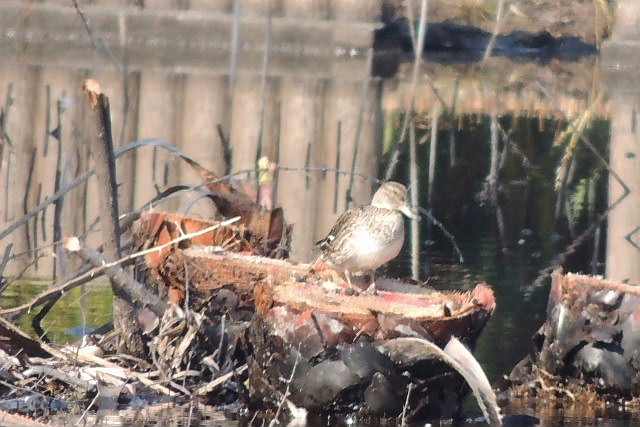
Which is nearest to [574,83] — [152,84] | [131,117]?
[152,84]

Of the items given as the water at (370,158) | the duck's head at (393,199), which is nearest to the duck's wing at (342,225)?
the duck's head at (393,199)

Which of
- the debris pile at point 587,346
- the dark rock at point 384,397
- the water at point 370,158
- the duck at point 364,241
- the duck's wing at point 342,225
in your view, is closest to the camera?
the dark rock at point 384,397

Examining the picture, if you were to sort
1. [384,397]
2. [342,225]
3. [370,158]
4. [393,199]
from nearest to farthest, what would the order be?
[384,397]
[342,225]
[393,199]
[370,158]

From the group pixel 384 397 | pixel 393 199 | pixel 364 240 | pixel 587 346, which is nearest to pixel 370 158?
pixel 393 199

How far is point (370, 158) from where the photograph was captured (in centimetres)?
1298

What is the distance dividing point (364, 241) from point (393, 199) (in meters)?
0.48

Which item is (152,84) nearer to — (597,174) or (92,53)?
(92,53)

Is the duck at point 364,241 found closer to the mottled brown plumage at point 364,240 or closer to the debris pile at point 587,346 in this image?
the mottled brown plumage at point 364,240

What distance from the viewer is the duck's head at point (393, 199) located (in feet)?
21.4

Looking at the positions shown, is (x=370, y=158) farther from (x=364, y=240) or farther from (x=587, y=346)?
(x=587, y=346)

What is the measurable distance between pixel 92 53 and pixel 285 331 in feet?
58.7

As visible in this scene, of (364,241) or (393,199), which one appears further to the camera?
(393,199)

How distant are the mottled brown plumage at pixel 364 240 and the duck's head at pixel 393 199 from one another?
0.63 ft

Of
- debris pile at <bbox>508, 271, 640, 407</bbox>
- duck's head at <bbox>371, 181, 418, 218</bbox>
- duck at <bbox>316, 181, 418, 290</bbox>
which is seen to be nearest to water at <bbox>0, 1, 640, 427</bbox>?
debris pile at <bbox>508, 271, 640, 407</bbox>
